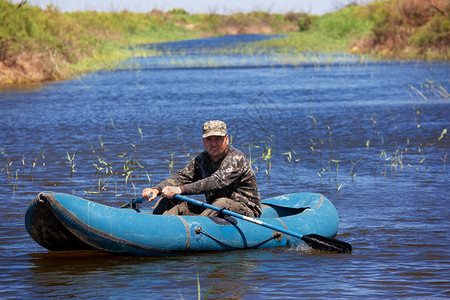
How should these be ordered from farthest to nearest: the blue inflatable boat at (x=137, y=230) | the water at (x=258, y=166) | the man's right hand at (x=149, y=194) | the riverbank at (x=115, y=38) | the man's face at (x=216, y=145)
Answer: the riverbank at (x=115, y=38), the man's face at (x=216, y=145), the man's right hand at (x=149, y=194), the blue inflatable boat at (x=137, y=230), the water at (x=258, y=166)

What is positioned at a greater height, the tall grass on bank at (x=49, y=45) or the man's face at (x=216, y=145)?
the tall grass on bank at (x=49, y=45)

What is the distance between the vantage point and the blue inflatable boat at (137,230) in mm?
6051

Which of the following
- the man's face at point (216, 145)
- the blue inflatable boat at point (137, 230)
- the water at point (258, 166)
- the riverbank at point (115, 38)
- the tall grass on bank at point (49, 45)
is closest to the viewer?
the water at point (258, 166)

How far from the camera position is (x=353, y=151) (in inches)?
487

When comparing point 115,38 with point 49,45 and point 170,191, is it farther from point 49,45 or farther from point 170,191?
point 170,191

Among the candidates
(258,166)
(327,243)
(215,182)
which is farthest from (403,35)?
(215,182)

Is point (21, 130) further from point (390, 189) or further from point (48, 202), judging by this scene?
point (48, 202)

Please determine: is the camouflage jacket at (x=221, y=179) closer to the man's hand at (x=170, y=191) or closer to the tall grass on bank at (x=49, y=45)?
the man's hand at (x=170, y=191)

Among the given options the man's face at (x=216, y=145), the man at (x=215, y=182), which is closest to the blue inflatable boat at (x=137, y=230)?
the man at (x=215, y=182)

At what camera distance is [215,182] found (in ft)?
21.5

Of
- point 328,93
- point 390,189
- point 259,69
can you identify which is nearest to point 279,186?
point 390,189

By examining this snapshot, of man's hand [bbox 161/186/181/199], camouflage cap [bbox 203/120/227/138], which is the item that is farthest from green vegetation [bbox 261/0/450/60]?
man's hand [bbox 161/186/181/199]

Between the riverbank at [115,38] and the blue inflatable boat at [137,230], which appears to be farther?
the riverbank at [115,38]

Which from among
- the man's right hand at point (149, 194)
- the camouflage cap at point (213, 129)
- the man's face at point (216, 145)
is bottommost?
the man's right hand at point (149, 194)
